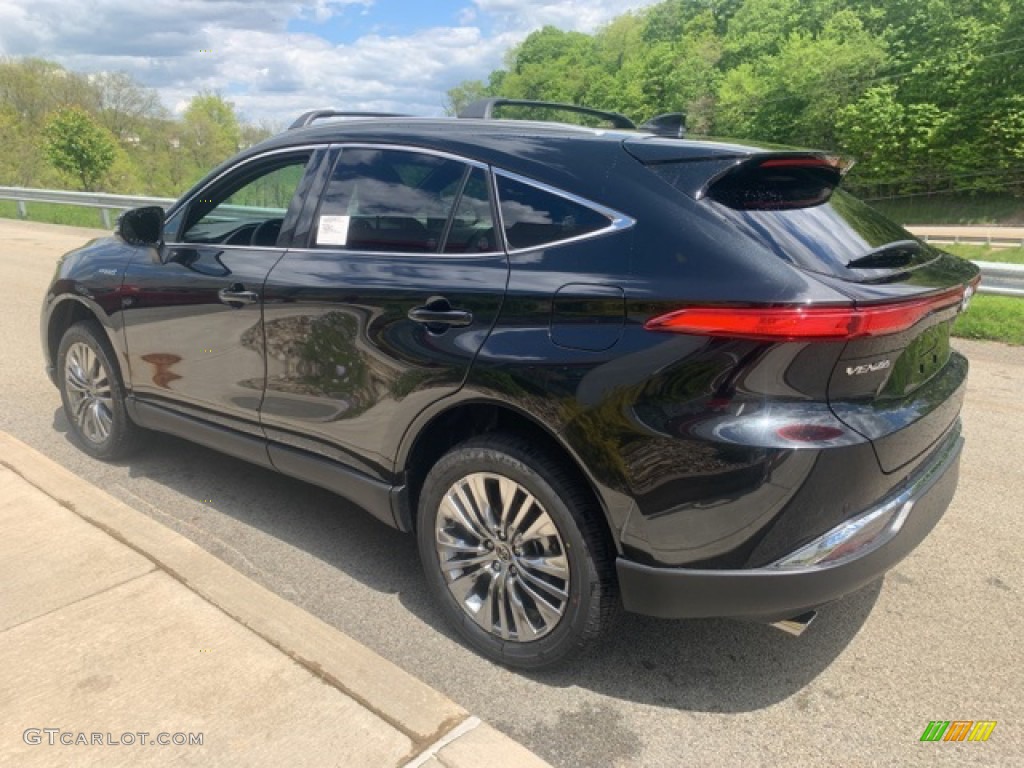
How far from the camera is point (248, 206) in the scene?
12.2ft

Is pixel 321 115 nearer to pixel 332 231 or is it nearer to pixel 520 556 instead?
pixel 332 231

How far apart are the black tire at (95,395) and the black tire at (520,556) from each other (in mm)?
2297

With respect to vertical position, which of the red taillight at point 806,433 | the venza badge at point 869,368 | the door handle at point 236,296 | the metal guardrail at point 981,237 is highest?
the door handle at point 236,296

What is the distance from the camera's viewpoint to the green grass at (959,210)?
50344 mm

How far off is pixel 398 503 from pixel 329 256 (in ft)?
3.28

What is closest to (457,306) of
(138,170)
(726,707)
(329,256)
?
(329,256)

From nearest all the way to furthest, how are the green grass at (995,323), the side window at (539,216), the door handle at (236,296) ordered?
the side window at (539,216)
the door handle at (236,296)
the green grass at (995,323)

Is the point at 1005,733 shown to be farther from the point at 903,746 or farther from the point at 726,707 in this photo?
the point at 726,707

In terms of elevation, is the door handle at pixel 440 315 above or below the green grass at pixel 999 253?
above

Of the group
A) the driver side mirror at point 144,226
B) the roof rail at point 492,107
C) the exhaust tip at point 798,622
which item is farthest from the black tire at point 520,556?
the driver side mirror at point 144,226

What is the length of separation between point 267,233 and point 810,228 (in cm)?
229

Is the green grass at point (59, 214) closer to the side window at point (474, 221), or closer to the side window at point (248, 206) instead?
the side window at point (248, 206)

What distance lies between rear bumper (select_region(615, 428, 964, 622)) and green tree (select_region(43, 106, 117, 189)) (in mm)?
33739

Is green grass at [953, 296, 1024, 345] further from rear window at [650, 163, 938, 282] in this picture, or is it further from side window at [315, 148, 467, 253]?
side window at [315, 148, 467, 253]
